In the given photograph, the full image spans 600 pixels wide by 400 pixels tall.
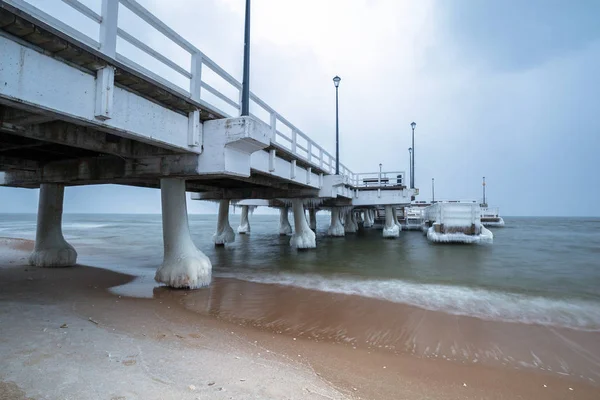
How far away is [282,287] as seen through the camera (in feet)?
35.9

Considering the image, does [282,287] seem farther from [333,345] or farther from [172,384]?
[172,384]

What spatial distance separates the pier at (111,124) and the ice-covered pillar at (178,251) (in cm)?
3

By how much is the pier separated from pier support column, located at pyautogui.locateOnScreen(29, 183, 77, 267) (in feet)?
0.11

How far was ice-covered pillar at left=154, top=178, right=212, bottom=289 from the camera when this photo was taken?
9.77m

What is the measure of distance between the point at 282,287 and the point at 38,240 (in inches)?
400

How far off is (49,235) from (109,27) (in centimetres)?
1120

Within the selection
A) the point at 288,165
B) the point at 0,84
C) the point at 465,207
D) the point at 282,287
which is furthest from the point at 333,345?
the point at 465,207

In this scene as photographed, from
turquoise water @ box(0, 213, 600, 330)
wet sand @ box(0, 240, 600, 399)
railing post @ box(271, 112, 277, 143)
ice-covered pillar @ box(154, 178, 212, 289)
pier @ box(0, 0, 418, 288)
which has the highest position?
railing post @ box(271, 112, 277, 143)

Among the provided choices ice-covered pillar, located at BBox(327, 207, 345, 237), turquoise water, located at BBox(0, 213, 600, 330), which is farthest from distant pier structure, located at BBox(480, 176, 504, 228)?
turquoise water, located at BBox(0, 213, 600, 330)

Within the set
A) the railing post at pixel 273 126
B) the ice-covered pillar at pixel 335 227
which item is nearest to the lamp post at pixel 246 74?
the railing post at pixel 273 126

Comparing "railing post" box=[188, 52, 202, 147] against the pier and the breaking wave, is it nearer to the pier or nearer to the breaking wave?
the pier

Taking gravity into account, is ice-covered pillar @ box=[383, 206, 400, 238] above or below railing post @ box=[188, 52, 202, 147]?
below

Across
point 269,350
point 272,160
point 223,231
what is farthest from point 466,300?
point 223,231

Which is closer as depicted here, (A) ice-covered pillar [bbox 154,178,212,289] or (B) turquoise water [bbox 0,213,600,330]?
(B) turquoise water [bbox 0,213,600,330]
